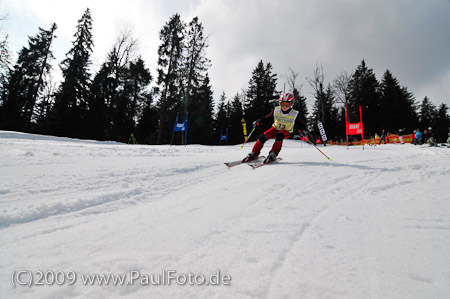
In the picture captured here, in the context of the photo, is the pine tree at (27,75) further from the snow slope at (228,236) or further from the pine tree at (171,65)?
the snow slope at (228,236)

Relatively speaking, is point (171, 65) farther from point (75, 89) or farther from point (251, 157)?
point (251, 157)

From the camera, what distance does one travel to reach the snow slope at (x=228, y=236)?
3.18ft

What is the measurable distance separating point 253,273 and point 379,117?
42.6 metres

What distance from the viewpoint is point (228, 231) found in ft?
4.99

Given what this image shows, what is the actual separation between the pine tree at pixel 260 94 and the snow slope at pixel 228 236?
30.0 m

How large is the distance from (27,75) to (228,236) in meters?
37.3

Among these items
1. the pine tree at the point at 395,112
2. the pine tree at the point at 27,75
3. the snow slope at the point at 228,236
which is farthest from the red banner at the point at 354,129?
the pine tree at the point at 27,75

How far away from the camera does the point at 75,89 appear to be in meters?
25.4

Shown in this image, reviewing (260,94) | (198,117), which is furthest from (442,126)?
(198,117)

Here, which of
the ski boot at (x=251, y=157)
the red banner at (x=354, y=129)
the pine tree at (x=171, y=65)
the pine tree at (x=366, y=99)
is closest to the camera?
the ski boot at (x=251, y=157)

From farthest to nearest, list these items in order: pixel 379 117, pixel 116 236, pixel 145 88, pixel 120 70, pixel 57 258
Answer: pixel 379 117, pixel 145 88, pixel 120 70, pixel 116 236, pixel 57 258

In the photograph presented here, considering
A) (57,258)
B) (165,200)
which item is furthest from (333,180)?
(57,258)

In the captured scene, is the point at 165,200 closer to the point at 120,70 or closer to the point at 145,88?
the point at 120,70

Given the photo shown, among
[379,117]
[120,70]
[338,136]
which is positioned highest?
[120,70]
